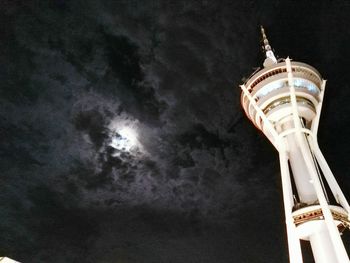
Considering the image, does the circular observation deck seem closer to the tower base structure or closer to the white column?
the tower base structure

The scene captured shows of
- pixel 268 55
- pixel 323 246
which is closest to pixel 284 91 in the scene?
pixel 268 55

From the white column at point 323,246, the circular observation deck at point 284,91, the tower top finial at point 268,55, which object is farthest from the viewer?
the tower top finial at point 268,55

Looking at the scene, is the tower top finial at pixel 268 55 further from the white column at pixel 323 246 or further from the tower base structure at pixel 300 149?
the white column at pixel 323 246

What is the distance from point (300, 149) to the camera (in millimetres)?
20969

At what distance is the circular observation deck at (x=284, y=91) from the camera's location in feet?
76.8

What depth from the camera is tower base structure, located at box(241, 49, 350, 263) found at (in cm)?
1648

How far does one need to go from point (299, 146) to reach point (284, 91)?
448 cm

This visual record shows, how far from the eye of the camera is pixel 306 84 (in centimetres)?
2380

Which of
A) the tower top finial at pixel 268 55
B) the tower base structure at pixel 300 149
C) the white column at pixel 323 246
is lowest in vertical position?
the white column at pixel 323 246

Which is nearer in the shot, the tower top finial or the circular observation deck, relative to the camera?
the circular observation deck

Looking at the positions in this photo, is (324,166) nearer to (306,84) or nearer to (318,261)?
(318,261)

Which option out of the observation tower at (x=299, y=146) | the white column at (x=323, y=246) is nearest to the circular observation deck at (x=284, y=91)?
the observation tower at (x=299, y=146)

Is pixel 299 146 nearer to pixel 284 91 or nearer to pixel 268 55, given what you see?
pixel 284 91

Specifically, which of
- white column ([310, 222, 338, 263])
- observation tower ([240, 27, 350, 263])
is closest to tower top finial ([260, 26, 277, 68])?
observation tower ([240, 27, 350, 263])
